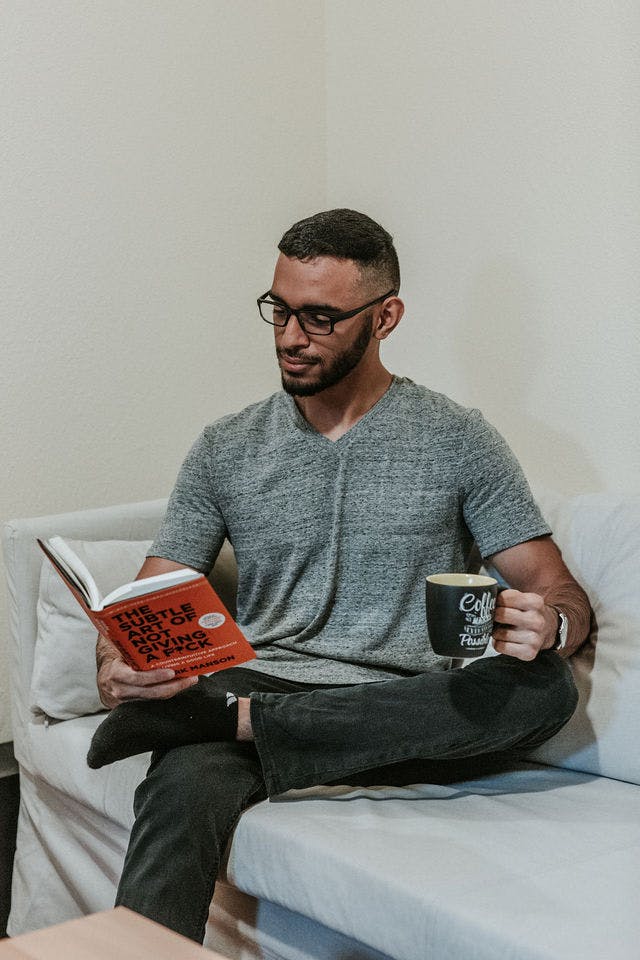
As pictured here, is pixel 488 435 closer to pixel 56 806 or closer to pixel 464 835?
pixel 464 835

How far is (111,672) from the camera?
1548 millimetres

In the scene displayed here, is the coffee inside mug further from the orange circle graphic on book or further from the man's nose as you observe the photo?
the man's nose

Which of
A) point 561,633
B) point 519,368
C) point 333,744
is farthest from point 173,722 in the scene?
point 519,368

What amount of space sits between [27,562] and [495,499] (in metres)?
0.87

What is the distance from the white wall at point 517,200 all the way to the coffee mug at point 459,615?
31.0 inches

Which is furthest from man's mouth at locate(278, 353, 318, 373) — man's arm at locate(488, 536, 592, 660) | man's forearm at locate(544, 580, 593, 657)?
man's forearm at locate(544, 580, 593, 657)

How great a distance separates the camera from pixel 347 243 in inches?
73.8

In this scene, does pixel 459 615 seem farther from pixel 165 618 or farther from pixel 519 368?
pixel 519 368

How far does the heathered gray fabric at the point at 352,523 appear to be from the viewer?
177cm

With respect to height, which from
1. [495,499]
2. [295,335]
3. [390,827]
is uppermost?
[295,335]

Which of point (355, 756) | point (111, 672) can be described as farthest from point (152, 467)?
point (355, 756)

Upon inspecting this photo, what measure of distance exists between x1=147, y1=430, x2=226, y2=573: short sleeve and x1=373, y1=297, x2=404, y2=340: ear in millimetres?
361

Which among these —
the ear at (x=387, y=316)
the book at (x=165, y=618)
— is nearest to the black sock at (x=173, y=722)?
the book at (x=165, y=618)

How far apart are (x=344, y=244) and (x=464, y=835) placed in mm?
996
